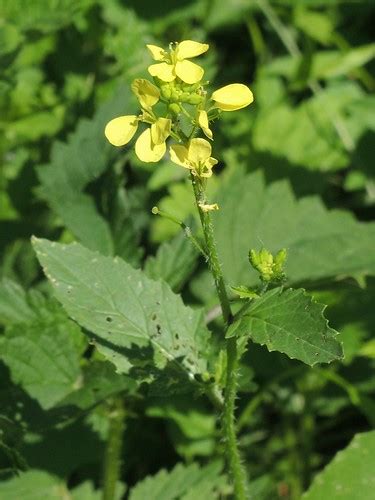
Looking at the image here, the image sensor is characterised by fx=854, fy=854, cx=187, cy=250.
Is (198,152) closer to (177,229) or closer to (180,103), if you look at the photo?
(180,103)

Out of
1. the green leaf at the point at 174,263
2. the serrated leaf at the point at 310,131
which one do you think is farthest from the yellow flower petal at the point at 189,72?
the serrated leaf at the point at 310,131

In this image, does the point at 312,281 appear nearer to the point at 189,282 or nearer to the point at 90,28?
the point at 189,282

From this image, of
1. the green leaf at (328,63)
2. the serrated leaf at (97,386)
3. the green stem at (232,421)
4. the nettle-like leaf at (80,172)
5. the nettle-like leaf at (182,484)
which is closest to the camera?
the green stem at (232,421)

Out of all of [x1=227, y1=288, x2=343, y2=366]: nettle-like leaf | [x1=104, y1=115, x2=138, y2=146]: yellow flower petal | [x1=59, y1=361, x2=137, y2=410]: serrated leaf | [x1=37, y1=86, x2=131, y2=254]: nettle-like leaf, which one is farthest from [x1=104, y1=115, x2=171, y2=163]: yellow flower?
[x1=37, y1=86, x2=131, y2=254]: nettle-like leaf

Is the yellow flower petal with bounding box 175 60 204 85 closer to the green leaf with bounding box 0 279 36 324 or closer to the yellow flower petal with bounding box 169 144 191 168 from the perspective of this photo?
the yellow flower petal with bounding box 169 144 191 168

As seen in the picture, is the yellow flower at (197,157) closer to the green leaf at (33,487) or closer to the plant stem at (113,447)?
the plant stem at (113,447)

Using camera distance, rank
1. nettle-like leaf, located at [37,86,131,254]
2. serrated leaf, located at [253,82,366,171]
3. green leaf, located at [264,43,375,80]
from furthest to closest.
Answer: green leaf, located at [264,43,375,80]
serrated leaf, located at [253,82,366,171]
nettle-like leaf, located at [37,86,131,254]
